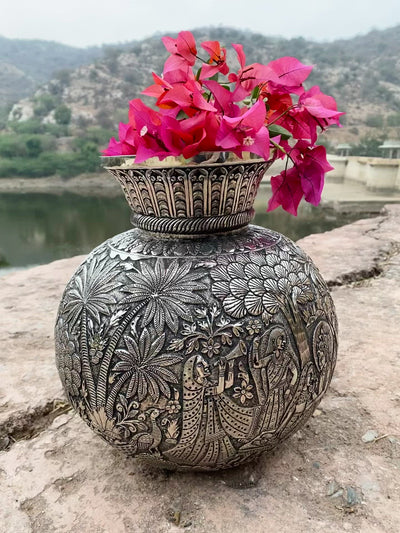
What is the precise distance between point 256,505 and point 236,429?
0.27 metres

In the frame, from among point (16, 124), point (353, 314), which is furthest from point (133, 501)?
point (16, 124)

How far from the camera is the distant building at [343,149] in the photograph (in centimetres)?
2103

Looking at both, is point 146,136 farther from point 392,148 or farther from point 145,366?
point 392,148

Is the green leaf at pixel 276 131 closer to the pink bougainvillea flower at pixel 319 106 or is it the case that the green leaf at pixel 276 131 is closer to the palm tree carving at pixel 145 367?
the pink bougainvillea flower at pixel 319 106

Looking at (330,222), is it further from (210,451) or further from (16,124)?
(16,124)

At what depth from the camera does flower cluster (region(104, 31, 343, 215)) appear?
38.4 inches

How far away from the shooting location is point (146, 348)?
1013 mm

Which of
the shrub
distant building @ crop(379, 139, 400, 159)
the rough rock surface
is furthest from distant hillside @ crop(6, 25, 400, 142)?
the rough rock surface

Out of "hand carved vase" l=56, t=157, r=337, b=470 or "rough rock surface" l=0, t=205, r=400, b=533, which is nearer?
"hand carved vase" l=56, t=157, r=337, b=470

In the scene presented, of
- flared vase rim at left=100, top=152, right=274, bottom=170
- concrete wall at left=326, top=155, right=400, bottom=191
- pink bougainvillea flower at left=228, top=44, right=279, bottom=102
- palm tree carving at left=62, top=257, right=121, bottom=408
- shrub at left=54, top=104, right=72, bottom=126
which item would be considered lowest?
concrete wall at left=326, top=155, right=400, bottom=191

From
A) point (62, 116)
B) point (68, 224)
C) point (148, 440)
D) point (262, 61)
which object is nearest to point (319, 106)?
point (148, 440)

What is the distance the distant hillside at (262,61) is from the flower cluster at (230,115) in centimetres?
3004

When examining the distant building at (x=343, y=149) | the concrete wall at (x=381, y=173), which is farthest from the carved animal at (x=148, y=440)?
the distant building at (x=343, y=149)

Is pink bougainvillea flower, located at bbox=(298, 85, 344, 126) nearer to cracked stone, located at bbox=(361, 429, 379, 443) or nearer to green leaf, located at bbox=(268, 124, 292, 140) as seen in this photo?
green leaf, located at bbox=(268, 124, 292, 140)
